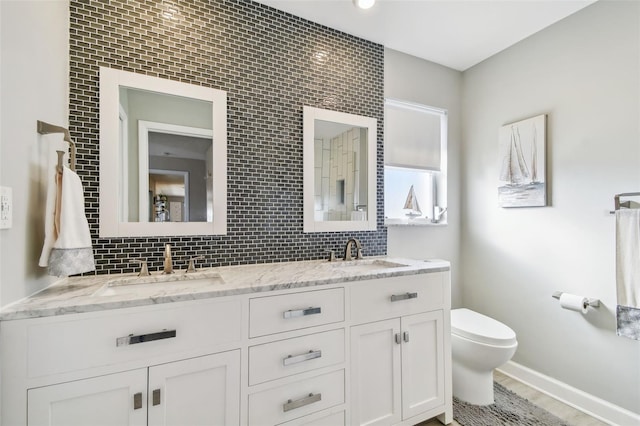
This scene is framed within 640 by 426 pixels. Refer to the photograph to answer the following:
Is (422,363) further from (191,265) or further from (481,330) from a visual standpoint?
(191,265)

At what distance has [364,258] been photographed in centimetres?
216

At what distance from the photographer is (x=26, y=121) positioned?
→ 1.07 metres

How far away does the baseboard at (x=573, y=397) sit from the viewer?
Answer: 171 cm

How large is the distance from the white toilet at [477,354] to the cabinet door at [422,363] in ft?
0.84

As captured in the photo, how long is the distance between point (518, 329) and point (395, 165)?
158 cm

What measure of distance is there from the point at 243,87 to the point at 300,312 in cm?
136

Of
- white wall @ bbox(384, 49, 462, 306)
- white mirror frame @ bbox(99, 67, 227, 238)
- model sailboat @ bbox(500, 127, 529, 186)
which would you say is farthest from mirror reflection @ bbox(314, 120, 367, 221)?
model sailboat @ bbox(500, 127, 529, 186)

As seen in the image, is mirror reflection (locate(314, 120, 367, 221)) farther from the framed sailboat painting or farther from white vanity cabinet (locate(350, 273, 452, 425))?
the framed sailboat painting

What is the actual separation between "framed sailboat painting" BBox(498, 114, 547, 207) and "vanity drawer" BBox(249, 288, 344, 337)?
1.68 metres

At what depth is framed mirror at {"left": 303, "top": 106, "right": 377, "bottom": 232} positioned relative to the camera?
79.7 inches

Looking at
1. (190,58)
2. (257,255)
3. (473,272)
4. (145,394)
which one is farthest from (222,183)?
(473,272)

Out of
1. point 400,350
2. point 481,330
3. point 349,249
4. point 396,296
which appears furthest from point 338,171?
point 481,330

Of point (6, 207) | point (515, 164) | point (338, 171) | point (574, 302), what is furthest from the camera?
point (515, 164)

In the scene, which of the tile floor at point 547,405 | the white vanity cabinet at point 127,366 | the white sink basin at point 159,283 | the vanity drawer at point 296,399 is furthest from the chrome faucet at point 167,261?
the tile floor at point 547,405
